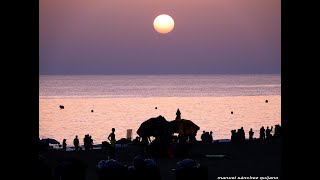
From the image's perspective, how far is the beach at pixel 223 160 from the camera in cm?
1859

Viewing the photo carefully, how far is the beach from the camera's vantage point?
1859cm

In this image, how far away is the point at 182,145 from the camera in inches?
961

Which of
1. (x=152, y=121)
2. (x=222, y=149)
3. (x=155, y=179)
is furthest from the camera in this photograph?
(x=222, y=149)

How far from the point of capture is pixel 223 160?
23391 mm
